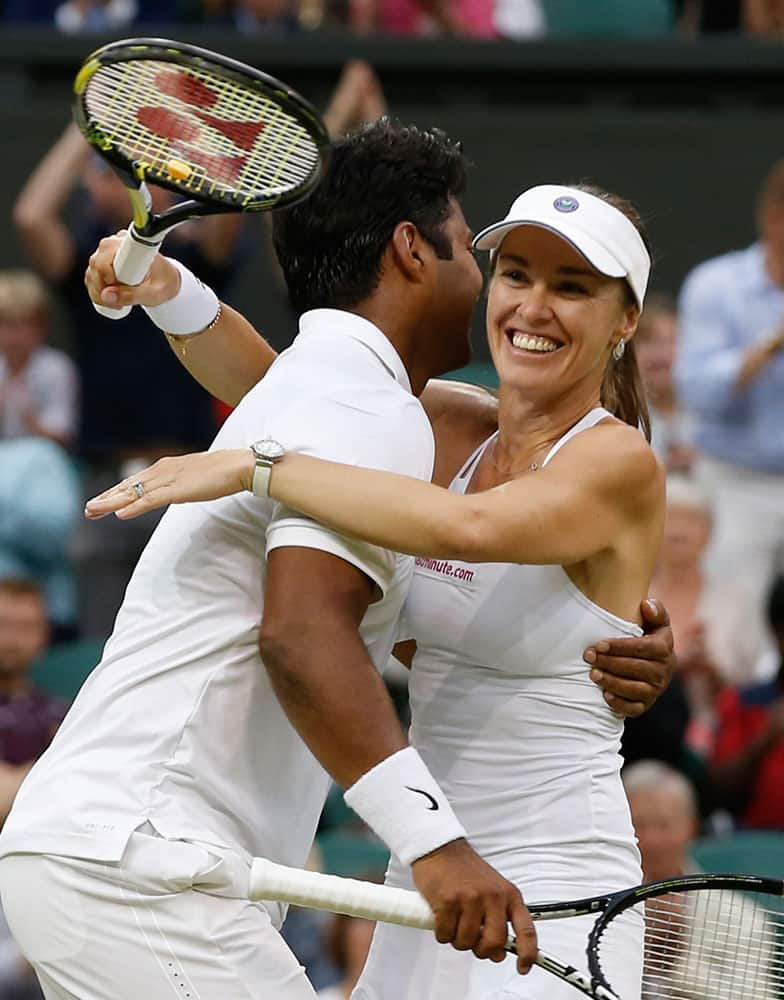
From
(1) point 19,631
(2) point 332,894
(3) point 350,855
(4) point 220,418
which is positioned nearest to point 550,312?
(2) point 332,894

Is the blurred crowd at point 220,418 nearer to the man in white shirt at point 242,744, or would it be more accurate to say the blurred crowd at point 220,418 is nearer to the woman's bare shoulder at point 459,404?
the woman's bare shoulder at point 459,404

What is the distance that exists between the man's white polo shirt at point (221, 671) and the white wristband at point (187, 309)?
51 cm

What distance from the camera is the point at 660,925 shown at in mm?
3748

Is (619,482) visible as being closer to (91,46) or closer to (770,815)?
(770,815)

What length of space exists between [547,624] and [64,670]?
362 cm

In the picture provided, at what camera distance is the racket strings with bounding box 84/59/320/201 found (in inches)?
117

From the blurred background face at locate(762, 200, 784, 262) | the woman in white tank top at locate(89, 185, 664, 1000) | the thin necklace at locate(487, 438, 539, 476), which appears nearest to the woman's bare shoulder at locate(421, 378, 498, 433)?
the thin necklace at locate(487, 438, 539, 476)

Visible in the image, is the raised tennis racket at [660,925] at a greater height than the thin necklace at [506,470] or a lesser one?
lesser

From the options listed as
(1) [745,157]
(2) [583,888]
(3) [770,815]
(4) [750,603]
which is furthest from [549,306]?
(1) [745,157]

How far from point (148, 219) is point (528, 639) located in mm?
868

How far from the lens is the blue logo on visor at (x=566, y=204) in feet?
10.0

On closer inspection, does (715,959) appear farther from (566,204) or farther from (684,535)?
(684,535)

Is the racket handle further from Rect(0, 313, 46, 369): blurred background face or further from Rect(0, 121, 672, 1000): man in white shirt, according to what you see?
Rect(0, 313, 46, 369): blurred background face

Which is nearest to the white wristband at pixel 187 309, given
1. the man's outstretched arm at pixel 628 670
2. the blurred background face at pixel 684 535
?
the man's outstretched arm at pixel 628 670
